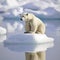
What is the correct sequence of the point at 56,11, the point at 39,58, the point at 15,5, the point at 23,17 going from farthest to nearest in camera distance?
the point at 15,5 < the point at 56,11 < the point at 23,17 < the point at 39,58

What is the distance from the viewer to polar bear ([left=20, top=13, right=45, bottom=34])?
3.00m

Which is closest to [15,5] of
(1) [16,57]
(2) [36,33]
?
(2) [36,33]

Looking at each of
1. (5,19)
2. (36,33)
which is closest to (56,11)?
(5,19)

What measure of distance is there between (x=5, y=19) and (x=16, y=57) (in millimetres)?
6323

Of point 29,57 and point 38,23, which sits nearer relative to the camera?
point 29,57

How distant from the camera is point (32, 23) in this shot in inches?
119

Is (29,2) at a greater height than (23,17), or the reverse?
(29,2)

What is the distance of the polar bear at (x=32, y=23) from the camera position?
118 inches

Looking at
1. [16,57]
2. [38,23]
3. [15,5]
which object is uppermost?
[15,5]

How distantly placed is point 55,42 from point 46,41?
0.11 m

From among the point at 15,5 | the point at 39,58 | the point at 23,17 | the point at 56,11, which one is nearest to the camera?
the point at 39,58

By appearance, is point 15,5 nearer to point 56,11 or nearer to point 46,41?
point 56,11

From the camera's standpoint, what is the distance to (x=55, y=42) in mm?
3035

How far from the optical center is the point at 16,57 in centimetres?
222
